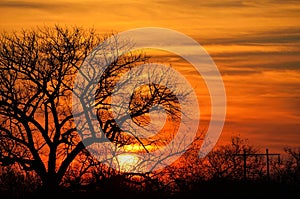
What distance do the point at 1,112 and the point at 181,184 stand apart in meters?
9.21

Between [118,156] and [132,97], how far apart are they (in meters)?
3.61

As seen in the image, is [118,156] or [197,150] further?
[197,150]

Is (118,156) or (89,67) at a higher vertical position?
(89,67)

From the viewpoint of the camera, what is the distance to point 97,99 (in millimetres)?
40688

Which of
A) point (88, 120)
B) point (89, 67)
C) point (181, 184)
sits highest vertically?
point (89, 67)

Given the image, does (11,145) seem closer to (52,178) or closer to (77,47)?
(52,178)

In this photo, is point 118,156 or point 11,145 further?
point 11,145

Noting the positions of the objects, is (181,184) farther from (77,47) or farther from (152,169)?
(77,47)

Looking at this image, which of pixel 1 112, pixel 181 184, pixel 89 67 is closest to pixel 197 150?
pixel 181 184

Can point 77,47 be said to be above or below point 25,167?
above

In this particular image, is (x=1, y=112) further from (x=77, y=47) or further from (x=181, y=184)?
(x=181, y=184)

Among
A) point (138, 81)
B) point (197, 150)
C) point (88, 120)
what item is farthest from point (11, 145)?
point (197, 150)

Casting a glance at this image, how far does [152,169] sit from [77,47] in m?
7.06

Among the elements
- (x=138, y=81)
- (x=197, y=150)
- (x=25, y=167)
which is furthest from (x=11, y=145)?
(x=197, y=150)
